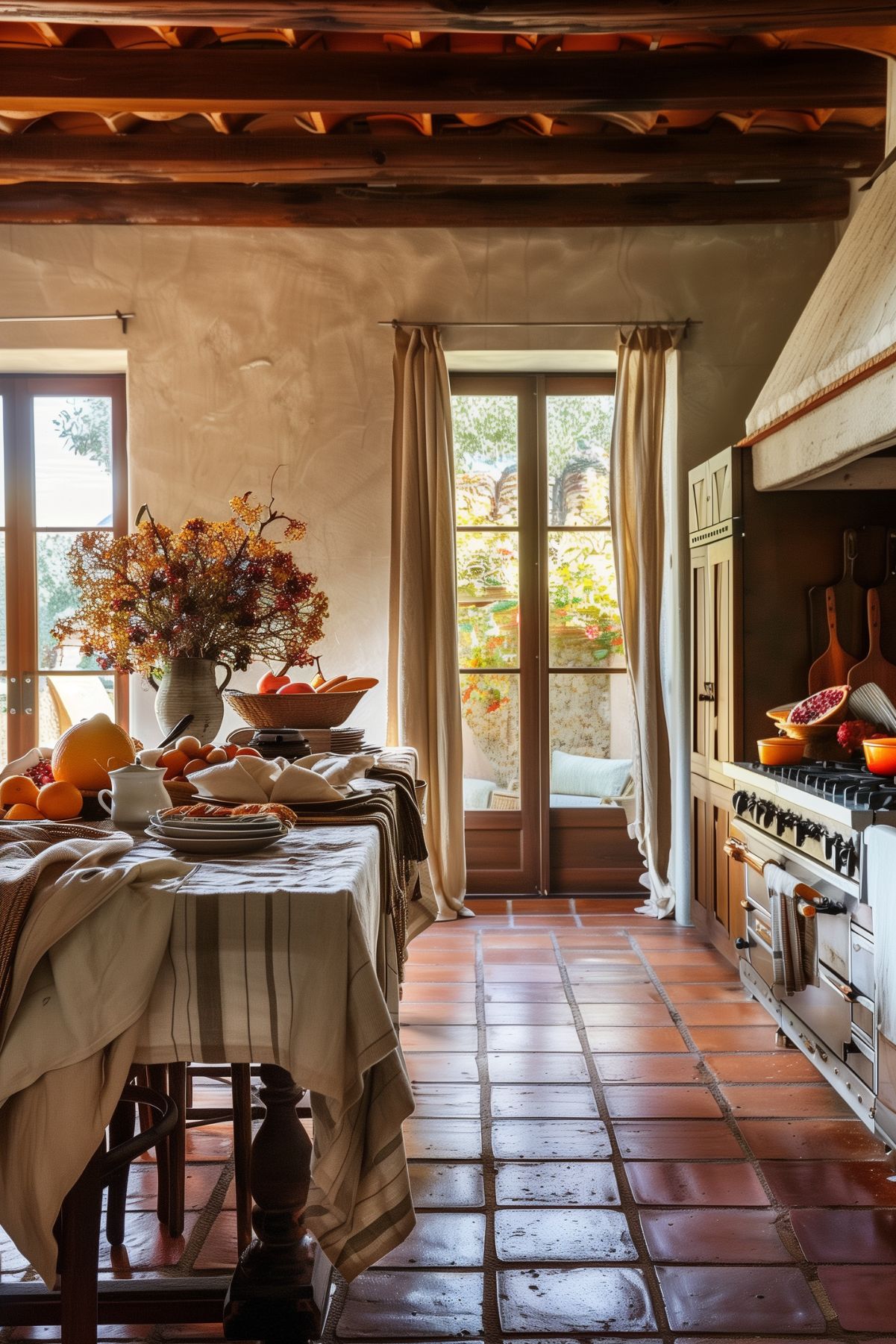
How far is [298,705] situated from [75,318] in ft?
10.4

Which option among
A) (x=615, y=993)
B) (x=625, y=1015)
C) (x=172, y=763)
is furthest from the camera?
(x=615, y=993)

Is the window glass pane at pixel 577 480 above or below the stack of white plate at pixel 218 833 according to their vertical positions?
above

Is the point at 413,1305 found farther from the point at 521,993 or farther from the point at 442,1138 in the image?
the point at 521,993

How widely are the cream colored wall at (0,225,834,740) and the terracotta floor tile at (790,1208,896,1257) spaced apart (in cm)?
340

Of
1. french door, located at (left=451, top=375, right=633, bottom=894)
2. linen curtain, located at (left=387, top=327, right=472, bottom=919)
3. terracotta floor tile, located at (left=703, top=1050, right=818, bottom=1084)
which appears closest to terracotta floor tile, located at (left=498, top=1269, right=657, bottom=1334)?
terracotta floor tile, located at (left=703, top=1050, right=818, bottom=1084)

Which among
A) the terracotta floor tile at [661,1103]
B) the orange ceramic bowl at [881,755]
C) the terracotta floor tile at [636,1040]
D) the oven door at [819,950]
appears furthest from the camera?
the terracotta floor tile at [636,1040]

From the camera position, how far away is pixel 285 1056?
4.71ft

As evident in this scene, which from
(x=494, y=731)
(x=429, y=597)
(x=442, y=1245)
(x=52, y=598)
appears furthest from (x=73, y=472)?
(x=442, y=1245)

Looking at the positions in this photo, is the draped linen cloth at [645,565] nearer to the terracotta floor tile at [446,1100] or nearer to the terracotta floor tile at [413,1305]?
the terracotta floor tile at [446,1100]

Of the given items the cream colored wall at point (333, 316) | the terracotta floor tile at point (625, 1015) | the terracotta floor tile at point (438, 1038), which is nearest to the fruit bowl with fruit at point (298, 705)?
the terracotta floor tile at point (438, 1038)

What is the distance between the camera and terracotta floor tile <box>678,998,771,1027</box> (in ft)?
11.4

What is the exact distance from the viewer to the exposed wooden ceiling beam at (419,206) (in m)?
4.91

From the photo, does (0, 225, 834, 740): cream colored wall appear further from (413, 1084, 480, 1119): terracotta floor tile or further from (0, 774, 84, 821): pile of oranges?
(0, 774, 84, 821): pile of oranges

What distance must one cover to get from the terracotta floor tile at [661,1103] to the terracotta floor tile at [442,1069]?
40 cm
